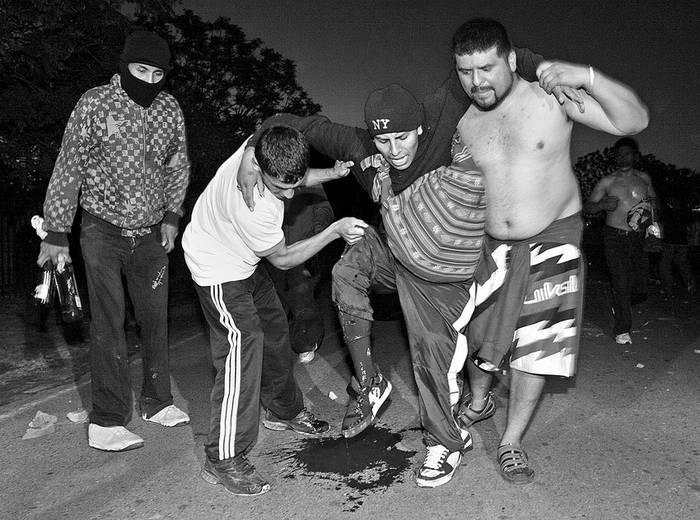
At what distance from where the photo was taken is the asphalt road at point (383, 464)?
305 centimetres

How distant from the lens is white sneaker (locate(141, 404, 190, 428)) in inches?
163

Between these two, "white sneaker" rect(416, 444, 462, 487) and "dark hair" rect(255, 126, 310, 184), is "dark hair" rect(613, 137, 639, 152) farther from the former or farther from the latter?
"dark hair" rect(255, 126, 310, 184)

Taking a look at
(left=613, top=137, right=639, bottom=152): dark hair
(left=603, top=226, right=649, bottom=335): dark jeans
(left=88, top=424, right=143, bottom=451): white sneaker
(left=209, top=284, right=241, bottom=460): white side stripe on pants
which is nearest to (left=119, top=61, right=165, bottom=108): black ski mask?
(left=209, top=284, right=241, bottom=460): white side stripe on pants

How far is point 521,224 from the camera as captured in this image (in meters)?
3.38

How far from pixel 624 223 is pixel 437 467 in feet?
14.2

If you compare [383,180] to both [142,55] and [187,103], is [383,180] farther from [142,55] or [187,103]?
[187,103]

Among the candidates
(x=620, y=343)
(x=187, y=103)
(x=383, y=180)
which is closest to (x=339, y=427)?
(x=383, y=180)

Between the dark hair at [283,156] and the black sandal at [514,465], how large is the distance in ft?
5.33

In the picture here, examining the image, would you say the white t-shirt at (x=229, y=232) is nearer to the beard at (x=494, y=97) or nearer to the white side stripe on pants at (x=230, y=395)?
the white side stripe on pants at (x=230, y=395)

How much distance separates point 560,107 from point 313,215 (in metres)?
2.72

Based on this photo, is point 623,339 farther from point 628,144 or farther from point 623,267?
point 628,144

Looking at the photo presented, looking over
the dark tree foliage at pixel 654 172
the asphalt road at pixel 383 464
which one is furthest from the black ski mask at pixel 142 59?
the dark tree foliage at pixel 654 172

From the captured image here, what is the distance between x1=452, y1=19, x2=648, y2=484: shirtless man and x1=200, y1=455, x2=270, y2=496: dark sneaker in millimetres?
1141

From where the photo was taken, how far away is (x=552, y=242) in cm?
336
